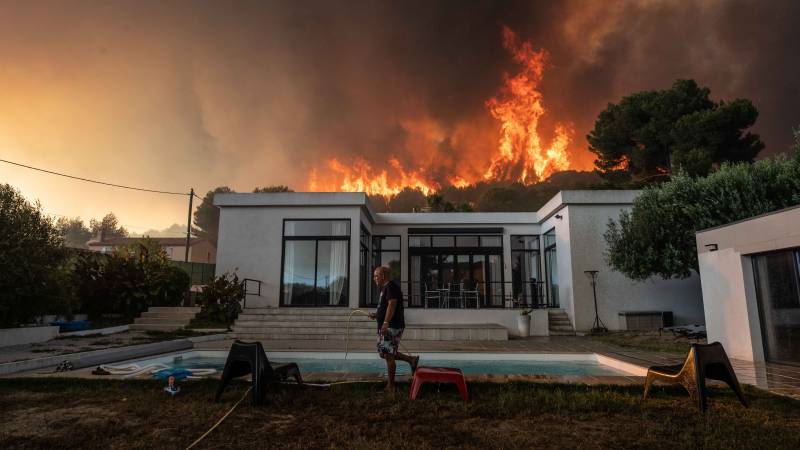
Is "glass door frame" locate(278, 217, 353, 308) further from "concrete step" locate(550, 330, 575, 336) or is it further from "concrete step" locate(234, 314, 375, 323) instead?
"concrete step" locate(550, 330, 575, 336)

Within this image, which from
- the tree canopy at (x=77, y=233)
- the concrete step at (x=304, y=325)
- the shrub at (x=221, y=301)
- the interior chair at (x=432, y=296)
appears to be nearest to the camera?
the concrete step at (x=304, y=325)

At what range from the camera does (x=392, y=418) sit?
12.0 ft

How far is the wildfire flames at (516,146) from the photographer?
35.6 metres

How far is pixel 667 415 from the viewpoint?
3713mm

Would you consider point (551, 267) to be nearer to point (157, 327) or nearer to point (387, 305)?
point (387, 305)

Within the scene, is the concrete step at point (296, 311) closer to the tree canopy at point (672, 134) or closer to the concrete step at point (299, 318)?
the concrete step at point (299, 318)

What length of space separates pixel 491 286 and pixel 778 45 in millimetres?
39926

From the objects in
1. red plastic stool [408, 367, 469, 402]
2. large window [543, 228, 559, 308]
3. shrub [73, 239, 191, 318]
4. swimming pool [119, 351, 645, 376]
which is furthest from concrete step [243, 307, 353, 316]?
red plastic stool [408, 367, 469, 402]

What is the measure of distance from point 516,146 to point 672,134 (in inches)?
680

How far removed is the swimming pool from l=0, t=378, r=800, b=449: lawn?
8.92 feet

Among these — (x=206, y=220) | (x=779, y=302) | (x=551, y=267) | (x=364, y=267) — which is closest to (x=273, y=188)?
(x=206, y=220)

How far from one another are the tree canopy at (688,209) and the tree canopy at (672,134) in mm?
11901

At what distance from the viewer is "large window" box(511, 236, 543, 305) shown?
1659 cm

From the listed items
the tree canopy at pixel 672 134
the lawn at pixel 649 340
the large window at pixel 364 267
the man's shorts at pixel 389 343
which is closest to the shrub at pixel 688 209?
the lawn at pixel 649 340
